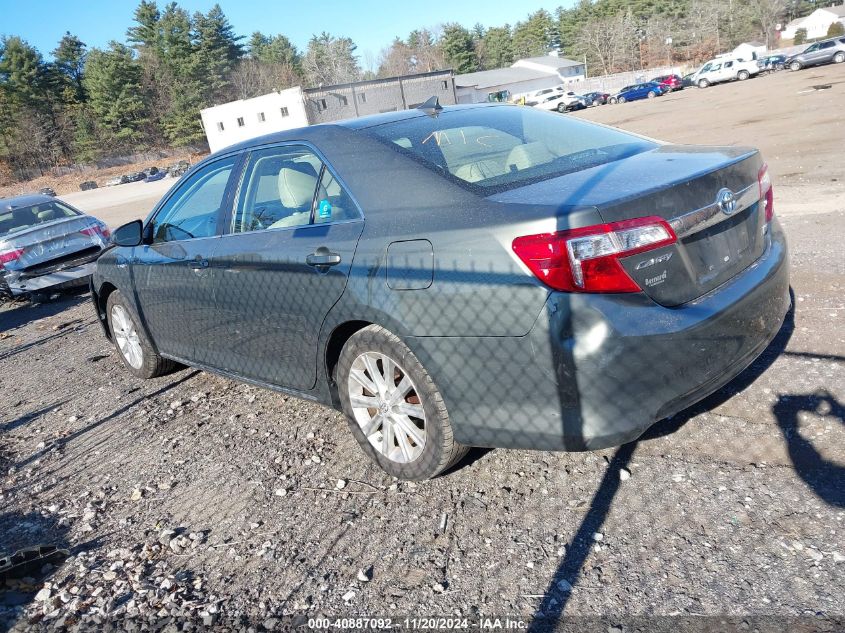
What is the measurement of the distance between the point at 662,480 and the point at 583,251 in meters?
1.17

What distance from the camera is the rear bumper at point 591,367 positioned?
255 cm

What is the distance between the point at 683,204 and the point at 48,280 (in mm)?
9342

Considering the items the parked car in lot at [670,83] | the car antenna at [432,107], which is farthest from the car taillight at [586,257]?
the parked car in lot at [670,83]

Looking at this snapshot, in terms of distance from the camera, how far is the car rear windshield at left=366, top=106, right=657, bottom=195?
316 centimetres

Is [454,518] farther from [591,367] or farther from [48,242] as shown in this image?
[48,242]

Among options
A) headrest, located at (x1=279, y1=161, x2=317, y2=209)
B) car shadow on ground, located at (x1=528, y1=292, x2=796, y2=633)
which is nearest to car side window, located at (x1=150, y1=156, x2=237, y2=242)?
headrest, located at (x1=279, y1=161, x2=317, y2=209)

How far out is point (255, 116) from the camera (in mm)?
62469

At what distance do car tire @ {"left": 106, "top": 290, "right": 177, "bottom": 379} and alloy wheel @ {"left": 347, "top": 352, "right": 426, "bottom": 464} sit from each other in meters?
2.57

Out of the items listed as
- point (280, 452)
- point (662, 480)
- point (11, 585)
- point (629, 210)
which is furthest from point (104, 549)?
point (629, 210)

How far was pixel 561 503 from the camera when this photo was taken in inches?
118

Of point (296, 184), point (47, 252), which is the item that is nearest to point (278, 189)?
point (296, 184)

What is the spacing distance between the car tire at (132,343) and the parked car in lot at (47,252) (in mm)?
4503

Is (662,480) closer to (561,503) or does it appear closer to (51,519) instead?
(561,503)

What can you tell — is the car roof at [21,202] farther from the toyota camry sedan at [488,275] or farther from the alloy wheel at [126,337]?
the toyota camry sedan at [488,275]
